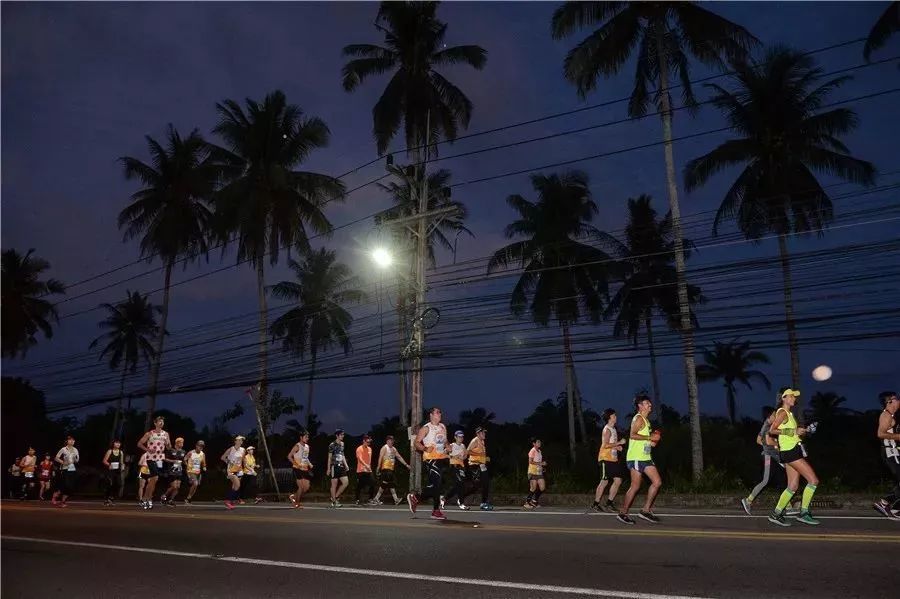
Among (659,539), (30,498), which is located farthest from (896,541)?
(30,498)

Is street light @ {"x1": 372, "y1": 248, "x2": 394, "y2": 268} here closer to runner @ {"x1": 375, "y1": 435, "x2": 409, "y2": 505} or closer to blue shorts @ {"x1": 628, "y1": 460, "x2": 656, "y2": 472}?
runner @ {"x1": 375, "y1": 435, "x2": 409, "y2": 505}

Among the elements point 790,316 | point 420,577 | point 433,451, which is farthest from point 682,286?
point 420,577

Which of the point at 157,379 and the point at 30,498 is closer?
the point at 30,498

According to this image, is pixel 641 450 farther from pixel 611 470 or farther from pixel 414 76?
pixel 414 76

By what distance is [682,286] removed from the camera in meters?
23.7

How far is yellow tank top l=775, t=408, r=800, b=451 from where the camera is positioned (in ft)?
34.6

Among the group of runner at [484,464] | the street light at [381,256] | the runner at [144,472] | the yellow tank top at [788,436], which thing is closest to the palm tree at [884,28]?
the group of runner at [484,464]

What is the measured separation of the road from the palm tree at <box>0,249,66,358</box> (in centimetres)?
4722

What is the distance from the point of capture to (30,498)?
2973 cm

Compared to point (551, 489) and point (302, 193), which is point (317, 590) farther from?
point (302, 193)

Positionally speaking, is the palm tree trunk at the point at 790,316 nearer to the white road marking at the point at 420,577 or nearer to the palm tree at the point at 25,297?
the white road marking at the point at 420,577

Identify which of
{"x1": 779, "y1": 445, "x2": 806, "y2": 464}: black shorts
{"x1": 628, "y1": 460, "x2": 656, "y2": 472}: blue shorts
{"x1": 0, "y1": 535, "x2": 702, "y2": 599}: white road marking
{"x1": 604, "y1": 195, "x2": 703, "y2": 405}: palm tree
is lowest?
{"x1": 0, "y1": 535, "x2": 702, "y2": 599}: white road marking

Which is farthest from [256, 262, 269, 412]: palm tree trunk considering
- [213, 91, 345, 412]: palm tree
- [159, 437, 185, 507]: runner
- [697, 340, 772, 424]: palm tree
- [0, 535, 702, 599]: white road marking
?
[697, 340, 772, 424]: palm tree

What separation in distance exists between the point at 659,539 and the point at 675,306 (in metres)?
38.5
